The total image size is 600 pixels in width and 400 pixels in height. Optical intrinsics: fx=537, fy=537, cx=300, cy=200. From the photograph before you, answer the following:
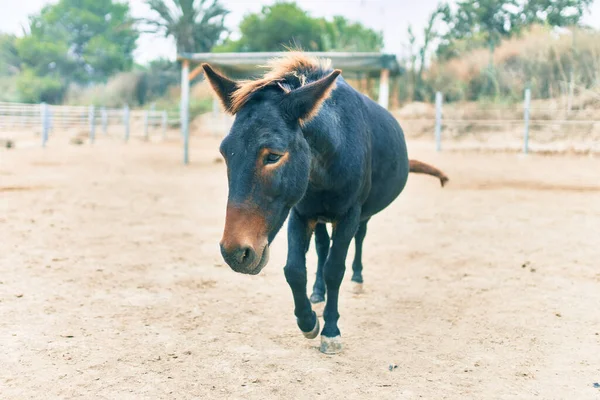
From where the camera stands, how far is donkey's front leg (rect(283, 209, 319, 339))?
326cm

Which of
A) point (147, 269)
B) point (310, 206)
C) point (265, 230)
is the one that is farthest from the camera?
point (147, 269)

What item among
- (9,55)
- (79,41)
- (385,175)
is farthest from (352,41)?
(9,55)

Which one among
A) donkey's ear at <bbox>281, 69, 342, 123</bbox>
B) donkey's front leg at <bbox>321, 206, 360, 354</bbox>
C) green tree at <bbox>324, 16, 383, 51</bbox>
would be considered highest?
green tree at <bbox>324, 16, 383, 51</bbox>

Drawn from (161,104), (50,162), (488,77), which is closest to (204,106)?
(161,104)

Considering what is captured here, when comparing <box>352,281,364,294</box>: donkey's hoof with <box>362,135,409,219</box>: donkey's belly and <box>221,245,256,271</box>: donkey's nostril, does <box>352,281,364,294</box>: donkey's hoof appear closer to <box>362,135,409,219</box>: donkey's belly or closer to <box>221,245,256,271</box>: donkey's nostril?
<box>362,135,409,219</box>: donkey's belly

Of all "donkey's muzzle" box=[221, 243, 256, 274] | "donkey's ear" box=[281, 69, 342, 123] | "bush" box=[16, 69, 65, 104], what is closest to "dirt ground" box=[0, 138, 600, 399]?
"donkey's muzzle" box=[221, 243, 256, 274]

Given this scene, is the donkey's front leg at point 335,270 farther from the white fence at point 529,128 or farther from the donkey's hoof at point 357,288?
the white fence at point 529,128

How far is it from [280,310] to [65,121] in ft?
83.7

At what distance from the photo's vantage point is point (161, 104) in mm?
37031

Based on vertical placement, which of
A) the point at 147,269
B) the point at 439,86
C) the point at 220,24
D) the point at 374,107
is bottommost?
the point at 147,269

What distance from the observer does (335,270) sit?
345 centimetres

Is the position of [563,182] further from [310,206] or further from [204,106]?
[204,106]

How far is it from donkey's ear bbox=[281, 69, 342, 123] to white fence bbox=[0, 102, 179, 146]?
19.1 meters

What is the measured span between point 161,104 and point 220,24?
10.1 metres
